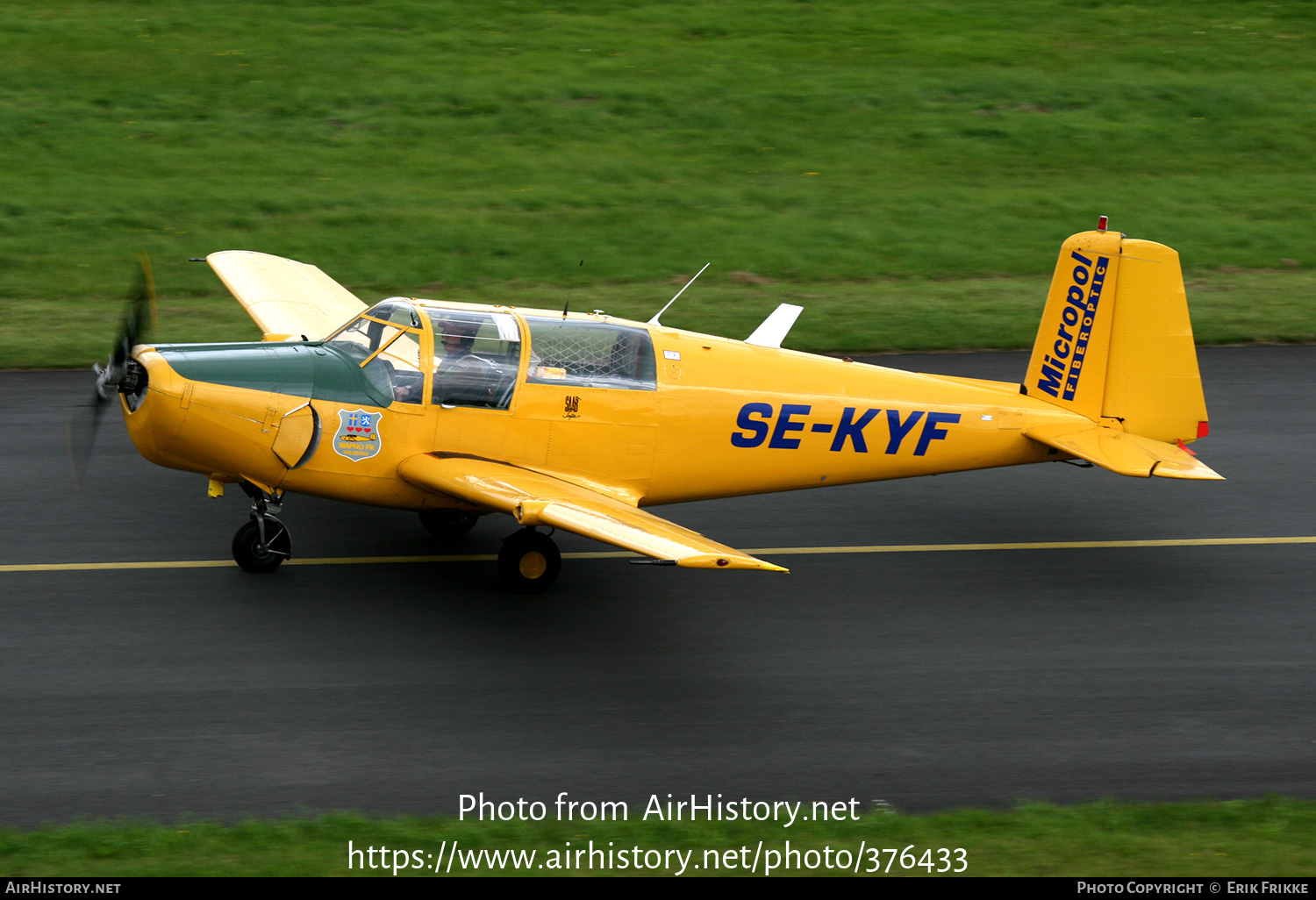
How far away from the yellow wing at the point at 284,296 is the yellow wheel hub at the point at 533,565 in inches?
137

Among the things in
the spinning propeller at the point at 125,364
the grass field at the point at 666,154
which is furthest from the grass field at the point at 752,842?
the grass field at the point at 666,154

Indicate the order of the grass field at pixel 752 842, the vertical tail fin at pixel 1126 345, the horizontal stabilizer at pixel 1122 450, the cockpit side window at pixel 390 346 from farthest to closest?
the vertical tail fin at pixel 1126 345 → the horizontal stabilizer at pixel 1122 450 → the cockpit side window at pixel 390 346 → the grass field at pixel 752 842

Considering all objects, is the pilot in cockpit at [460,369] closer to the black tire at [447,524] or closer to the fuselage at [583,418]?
the fuselage at [583,418]

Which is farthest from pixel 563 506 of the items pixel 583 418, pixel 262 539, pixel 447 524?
pixel 262 539

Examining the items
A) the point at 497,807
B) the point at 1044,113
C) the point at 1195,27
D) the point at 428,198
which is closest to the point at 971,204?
the point at 1044,113

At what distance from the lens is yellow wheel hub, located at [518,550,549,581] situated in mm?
10523

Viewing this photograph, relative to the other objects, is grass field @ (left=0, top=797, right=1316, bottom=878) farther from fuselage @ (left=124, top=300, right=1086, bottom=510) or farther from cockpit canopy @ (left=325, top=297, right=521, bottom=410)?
cockpit canopy @ (left=325, top=297, right=521, bottom=410)

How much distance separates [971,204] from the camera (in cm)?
2217

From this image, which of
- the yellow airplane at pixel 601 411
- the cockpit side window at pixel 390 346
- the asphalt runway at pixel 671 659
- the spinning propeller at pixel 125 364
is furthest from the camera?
the cockpit side window at pixel 390 346

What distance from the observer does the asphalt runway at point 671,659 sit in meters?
8.15

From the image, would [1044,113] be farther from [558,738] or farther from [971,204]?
[558,738]

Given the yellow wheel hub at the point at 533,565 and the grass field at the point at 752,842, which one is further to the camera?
the yellow wheel hub at the point at 533,565

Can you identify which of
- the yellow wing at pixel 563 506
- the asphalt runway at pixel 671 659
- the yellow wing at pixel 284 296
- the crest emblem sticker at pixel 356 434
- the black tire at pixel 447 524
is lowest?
the asphalt runway at pixel 671 659
